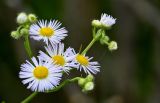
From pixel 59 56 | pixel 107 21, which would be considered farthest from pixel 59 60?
pixel 107 21

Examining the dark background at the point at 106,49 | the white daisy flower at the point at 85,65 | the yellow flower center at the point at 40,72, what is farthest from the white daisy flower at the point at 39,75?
the dark background at the point at 106,49

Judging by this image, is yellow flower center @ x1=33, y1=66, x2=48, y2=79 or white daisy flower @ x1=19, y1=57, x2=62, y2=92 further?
yellow flower center @ x1=33, y1=66, x2=48, y2=79

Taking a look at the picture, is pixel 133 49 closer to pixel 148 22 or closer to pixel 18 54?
pixel 148 22

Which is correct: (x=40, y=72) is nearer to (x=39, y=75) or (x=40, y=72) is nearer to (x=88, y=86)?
(x=39, y=75)

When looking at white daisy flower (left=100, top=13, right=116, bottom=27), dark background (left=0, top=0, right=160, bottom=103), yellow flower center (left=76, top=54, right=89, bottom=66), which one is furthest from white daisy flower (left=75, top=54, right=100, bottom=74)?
dark background (left=0, top=0, right=160, bottom=103)

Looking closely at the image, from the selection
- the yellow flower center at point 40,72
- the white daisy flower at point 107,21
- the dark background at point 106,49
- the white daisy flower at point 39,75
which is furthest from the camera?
the dark background at point 106,49

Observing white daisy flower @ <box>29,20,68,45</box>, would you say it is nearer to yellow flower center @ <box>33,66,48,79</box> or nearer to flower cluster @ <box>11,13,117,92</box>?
flower cluster @ <box>11,13,117,92</box>

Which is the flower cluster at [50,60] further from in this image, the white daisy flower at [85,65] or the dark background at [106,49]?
the dark background at [106,49]

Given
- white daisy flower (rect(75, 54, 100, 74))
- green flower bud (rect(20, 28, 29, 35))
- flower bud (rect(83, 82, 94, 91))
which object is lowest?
flower bud (rect(83, 82, 94, 91))
